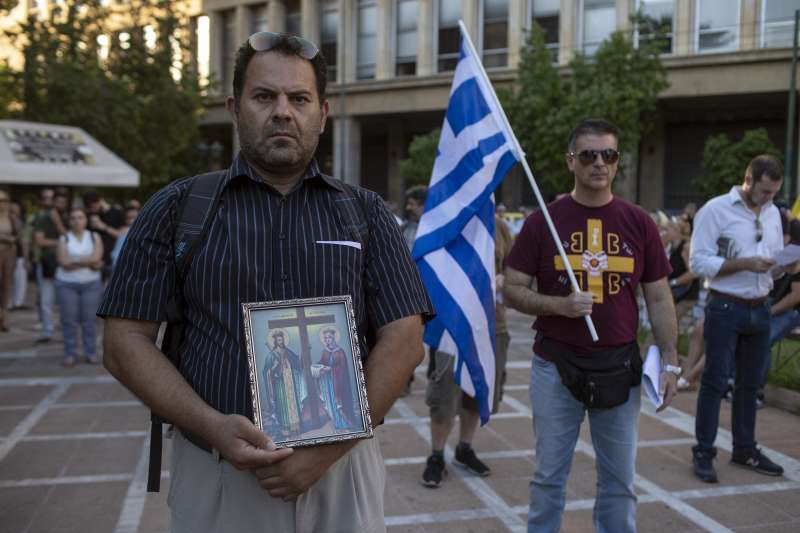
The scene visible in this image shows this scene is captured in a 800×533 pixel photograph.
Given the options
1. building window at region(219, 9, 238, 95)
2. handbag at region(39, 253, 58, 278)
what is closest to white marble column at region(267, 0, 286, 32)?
building window at region(219, 9, 238, 95)

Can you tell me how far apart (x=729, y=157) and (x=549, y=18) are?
11137mm

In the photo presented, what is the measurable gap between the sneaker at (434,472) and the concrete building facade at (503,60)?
23171mm

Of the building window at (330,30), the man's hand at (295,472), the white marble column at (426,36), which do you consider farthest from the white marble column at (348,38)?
the man's hand at (295,472)

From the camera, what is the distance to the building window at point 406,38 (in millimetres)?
35531

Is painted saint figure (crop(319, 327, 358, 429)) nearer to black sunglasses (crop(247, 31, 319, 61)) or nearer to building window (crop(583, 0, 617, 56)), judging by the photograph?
black sunglasses (crop(247, 31, 319, 61))

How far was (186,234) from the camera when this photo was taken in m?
2.02

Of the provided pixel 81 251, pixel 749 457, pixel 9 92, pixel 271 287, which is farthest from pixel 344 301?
pixel 9 92

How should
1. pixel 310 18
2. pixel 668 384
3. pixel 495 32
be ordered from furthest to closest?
pixel 310 18 → pixel 495 32 → pixel 668 384

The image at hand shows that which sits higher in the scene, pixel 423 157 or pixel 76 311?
pixel 423 157

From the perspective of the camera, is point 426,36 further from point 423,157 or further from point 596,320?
point 596,320

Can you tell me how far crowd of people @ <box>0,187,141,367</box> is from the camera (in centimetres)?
926

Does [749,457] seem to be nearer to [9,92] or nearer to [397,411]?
[397,411]

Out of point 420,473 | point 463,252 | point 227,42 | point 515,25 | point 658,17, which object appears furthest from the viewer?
point 227,42

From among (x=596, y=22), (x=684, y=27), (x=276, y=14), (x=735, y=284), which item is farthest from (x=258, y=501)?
(x=276, y=14)
